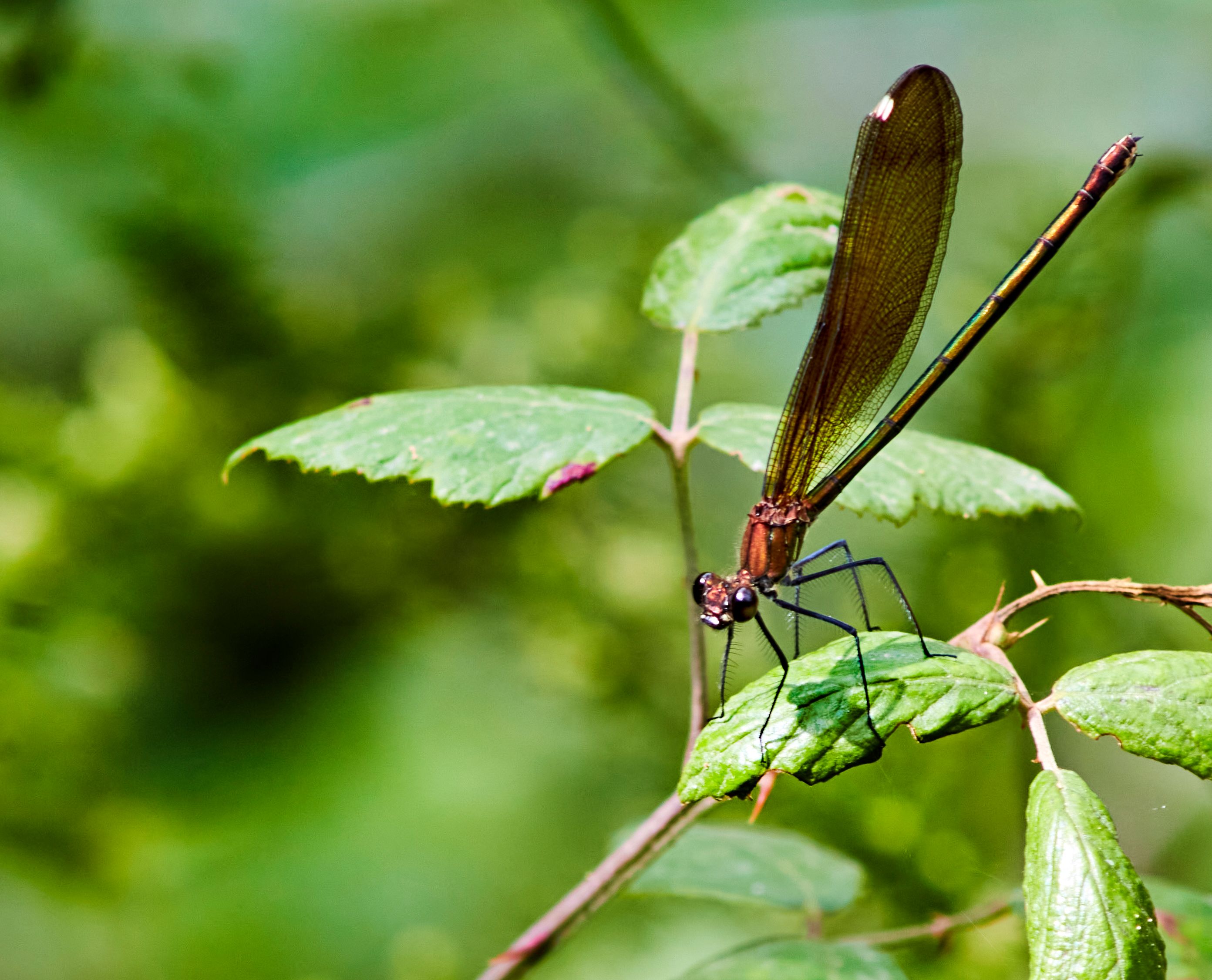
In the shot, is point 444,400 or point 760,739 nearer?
point 760,739

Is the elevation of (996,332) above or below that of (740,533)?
above

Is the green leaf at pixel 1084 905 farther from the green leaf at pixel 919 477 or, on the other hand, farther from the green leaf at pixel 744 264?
the green leaf at pixel 744 264

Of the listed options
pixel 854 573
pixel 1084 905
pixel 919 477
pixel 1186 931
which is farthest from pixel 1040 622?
pixel 1186 931

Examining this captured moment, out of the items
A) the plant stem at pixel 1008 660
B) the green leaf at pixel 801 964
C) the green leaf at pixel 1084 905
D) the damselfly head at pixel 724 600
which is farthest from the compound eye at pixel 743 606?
the green leaf at pixel 1084 905

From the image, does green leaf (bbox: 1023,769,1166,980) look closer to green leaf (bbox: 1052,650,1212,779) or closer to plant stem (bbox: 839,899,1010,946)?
green leaf (bbox: 1052,650,1212,779)

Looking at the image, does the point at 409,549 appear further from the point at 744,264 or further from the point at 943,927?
the point at 943,927

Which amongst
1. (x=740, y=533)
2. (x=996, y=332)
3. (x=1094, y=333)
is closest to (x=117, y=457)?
(x=740, y=533)

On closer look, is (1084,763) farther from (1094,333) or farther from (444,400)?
(444,400)
